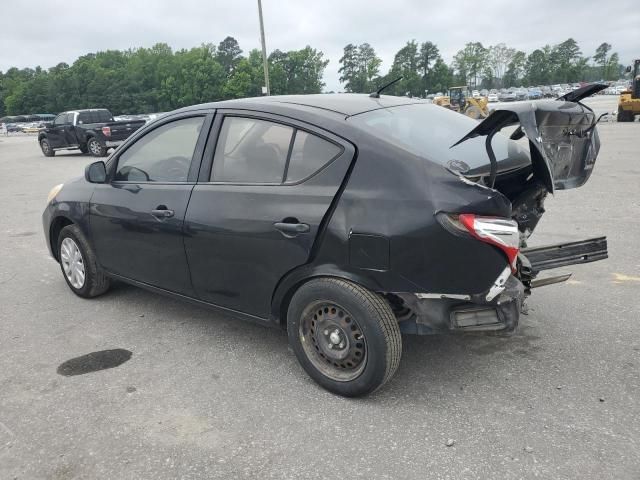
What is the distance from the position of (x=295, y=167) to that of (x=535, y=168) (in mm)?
1391

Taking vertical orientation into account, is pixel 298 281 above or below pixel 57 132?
below

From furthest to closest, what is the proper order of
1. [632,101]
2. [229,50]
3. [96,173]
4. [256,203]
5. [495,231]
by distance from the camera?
[229,50]
[632,101]
[96,173]
[256,203]
[495,231]

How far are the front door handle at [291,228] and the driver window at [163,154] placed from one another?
3.22ft

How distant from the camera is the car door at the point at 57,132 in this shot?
20.2 m

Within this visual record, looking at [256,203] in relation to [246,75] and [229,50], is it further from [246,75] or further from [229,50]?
[229,50]

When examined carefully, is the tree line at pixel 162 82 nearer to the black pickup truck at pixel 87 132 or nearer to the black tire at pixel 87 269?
the black pickup truck at pixel 87 132

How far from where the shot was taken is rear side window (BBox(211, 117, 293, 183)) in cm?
317

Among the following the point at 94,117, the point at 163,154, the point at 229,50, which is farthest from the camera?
the point at 229,50

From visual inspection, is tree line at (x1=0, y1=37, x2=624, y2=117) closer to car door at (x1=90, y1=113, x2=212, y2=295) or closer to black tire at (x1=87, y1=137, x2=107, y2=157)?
black tire at (x1=87, y1=137, x2=107, y2=157)

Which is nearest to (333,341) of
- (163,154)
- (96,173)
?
(163,154)

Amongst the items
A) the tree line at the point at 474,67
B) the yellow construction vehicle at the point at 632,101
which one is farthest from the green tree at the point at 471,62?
the yellow construction vehicle at the point at 632,101

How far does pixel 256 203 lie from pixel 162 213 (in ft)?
2.81

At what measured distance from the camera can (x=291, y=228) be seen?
2.95 meters

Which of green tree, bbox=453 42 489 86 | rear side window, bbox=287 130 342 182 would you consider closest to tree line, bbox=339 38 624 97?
green tree, bbox=453 42 489 86
